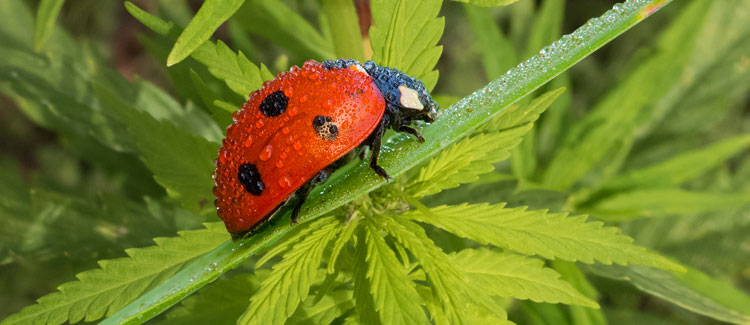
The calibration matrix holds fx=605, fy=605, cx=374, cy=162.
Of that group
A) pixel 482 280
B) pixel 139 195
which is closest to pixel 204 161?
pixel 482 280

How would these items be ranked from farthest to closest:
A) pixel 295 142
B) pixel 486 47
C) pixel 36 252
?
1. pixel 486 47
2. pixel 36 252
3. pixel 295 142

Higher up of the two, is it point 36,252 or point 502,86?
point 36,252

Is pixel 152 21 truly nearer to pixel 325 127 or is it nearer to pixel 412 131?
pixel 325 127

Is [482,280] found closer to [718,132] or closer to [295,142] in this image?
[295,142]

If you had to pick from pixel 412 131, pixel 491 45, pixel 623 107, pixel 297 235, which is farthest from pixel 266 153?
pixel 623 107

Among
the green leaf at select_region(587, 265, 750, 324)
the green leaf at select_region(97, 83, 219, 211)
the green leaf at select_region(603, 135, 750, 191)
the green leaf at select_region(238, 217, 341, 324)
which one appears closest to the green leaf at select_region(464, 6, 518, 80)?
the green leaf at select_region(603, 135, 750, 191)

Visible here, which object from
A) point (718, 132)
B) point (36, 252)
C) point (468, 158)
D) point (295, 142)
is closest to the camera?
point (468, 158)

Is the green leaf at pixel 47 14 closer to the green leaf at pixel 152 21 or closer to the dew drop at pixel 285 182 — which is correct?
the green leaf at pixel 152 21
